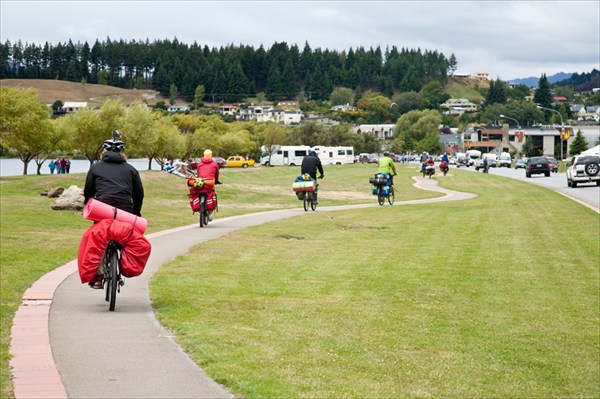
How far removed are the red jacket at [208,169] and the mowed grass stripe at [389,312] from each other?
1609mm

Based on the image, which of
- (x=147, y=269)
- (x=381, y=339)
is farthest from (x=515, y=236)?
(x=381, y=339)

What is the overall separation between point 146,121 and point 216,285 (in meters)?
80.3

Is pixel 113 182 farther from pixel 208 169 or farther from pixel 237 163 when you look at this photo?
pixel 237 163

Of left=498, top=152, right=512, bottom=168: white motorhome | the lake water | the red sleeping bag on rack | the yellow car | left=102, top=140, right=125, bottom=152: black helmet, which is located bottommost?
the lake water

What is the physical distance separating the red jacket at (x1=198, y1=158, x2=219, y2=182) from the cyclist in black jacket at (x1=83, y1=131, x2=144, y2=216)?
11594mm

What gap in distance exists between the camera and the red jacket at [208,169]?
76.6 feet

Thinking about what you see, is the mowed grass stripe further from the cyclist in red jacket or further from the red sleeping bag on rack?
the cyclist in red jacket

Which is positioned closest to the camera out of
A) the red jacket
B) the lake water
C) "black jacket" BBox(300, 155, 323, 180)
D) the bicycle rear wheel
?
the red jacket

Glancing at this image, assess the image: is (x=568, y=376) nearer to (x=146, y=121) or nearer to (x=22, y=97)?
(x=22, y=97)

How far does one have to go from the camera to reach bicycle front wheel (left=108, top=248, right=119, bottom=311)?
1112 centimetres

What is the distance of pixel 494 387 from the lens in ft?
28.8

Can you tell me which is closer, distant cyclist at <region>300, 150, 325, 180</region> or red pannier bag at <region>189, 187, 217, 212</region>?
red pannier bag at <region>189, 187, 217, 212</region>

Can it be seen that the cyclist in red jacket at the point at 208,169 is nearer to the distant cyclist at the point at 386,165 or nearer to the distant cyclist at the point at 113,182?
the distant cyclist at the point at 113,182

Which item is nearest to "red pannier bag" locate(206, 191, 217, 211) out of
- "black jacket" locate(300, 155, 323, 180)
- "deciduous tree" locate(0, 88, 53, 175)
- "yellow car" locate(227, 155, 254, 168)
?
"black jacket" locate(300, 155, 323, 180)
